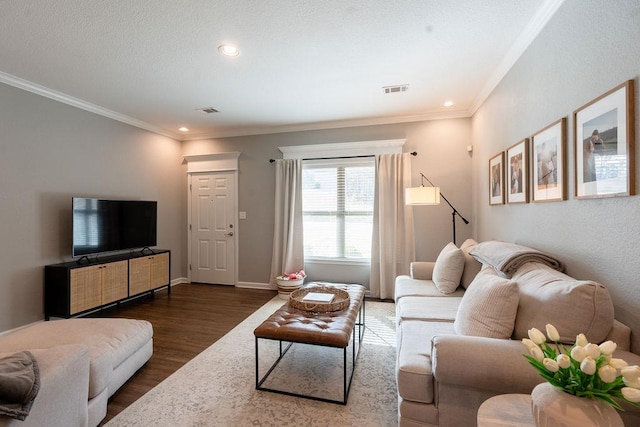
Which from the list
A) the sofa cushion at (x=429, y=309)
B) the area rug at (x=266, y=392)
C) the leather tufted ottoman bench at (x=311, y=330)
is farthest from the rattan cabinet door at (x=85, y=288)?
the sofa cushion at (x=429, y=309)

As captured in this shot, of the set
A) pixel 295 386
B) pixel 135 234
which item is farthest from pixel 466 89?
pixel 135 234

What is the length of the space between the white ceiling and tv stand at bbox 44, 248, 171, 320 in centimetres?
201

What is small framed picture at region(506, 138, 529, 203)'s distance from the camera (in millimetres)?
2309

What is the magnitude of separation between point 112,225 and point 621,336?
4818 mm

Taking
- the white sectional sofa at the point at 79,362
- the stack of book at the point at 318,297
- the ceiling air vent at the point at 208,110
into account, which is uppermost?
the ceiling air vent at the point at 208,110

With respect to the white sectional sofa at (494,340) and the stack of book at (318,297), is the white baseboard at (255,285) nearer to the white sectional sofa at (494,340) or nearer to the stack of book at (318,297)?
the stack of book at (318,297)

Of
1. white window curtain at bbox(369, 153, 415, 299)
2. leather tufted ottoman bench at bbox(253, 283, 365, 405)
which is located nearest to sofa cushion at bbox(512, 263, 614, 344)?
leather tufted ottoman bench at bbox(253, 283, 365, 405)

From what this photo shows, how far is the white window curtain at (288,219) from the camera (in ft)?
14.8

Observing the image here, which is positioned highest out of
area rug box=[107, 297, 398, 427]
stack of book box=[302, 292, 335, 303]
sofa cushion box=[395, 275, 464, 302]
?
stack of book box=[302, 292, 335, 303]

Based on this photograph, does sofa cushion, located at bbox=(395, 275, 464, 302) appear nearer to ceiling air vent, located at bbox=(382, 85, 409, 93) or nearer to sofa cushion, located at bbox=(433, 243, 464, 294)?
sofa cushion, located at bbox=(433, 243, 464, 294)

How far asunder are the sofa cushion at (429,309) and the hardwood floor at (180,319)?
1.91 meters

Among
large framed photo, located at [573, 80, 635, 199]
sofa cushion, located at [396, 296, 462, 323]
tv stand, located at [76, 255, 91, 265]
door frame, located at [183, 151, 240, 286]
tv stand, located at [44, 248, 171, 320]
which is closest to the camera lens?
large framed photo, located at [573, 80, 635, 199]

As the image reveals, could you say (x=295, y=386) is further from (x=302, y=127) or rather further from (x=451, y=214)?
(x=302, y=127)

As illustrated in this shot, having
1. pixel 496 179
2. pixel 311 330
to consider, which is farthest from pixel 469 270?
pixel 311 330
